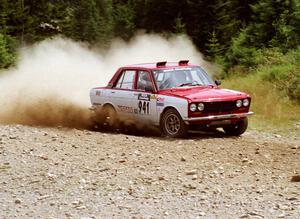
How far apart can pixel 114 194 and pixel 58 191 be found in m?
0.82

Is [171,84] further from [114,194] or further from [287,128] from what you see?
[114,194]

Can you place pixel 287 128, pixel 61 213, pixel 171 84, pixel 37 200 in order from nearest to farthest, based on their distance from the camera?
pixel 61 213 < pixel 37 200 < pixel 171 84 < pixel 287 128

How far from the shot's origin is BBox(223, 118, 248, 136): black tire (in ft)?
47.7

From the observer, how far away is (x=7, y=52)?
163 feet

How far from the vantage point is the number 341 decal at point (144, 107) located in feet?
47.9

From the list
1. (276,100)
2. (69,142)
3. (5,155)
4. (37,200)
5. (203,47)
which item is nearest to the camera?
(37,200)

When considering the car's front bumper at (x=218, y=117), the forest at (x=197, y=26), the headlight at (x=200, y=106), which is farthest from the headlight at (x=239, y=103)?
the forest at (x=197, y=26)

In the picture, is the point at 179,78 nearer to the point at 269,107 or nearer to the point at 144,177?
the point at 269,107

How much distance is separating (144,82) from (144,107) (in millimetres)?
620

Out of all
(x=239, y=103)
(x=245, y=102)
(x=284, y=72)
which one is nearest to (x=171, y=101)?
(x=239, y=103)

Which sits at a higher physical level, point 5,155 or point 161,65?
point 161,65

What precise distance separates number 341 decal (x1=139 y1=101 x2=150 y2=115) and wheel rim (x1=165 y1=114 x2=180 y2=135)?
25.8 inches

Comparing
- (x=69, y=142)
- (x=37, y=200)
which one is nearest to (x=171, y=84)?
(x=69, y=142)

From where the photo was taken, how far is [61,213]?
25.3 ft
